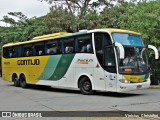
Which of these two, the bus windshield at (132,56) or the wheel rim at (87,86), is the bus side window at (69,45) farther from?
the bus windshield at (132,56)

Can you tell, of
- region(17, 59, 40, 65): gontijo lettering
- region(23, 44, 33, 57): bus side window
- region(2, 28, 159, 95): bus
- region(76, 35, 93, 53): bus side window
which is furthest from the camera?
region(23, 44, 33, 57): bus side window

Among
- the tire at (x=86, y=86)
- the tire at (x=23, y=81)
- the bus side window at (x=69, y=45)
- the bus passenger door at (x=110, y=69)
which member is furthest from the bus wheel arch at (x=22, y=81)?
the bus passenger door at (x=110, y=69)

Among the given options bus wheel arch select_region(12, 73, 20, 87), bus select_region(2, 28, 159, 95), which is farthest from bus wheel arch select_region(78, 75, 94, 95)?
bus wheel arch select_region(12, 73, 20, 87)

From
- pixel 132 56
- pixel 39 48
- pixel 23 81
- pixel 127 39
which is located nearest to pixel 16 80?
pixel 23 81

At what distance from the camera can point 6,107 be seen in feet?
40.2

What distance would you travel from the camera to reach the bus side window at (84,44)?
16.2 metres

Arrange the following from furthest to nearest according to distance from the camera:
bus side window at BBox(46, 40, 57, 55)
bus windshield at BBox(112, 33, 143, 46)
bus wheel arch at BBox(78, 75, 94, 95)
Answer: bus side window at BBox(46, 40, 57, 55) < bus wheel arch at BBox(78, 75, 94, 95) < bus windshield at BBox(112, 33, 143, 46)

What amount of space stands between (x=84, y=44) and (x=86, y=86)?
211cm

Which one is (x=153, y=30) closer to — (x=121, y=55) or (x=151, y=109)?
(x=121, y=55)

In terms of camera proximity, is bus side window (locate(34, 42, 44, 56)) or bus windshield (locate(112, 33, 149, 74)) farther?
bus side window (locate(34, 42, 44, 56))

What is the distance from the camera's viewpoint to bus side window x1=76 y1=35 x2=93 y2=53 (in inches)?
637

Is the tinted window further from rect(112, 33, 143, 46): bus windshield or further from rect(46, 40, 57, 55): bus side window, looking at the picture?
rect(46, 40, 57, 55): bus side window

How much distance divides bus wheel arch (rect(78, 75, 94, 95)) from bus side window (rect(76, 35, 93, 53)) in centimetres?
136

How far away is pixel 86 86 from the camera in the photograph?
1658cm
